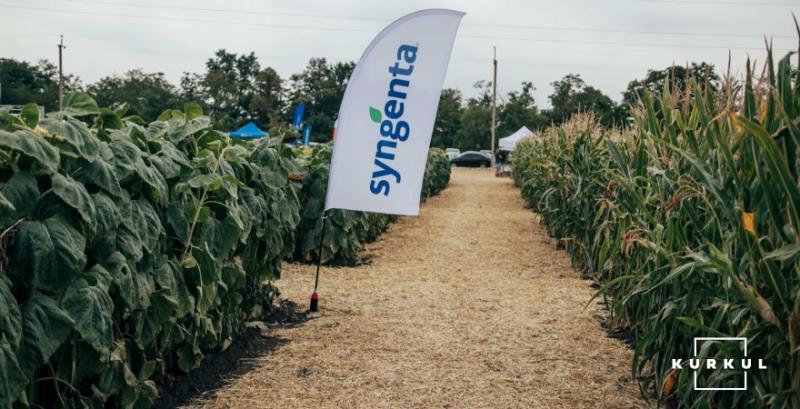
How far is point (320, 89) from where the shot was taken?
231ft

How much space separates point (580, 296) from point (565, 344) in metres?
1.98

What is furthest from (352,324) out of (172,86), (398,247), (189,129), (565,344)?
(172,86)

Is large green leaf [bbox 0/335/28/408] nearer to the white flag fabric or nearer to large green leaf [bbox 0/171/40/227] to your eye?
large green leaf [bbox 0/171/40/227]

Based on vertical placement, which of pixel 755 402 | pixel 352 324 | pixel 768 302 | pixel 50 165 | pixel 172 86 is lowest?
pixel 352 324

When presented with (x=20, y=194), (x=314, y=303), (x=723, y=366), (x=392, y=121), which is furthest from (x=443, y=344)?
(x=20, y=194)

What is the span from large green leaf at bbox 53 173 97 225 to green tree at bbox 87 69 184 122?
5771 centimetres

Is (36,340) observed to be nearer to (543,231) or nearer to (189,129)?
(189,129)

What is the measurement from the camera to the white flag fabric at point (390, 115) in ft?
20.4

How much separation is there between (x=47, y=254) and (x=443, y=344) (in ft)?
11.0

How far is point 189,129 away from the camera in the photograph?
14.0 feet

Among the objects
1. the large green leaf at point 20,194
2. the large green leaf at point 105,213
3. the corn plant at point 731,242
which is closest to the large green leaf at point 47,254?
the large green leaf at point 20,194

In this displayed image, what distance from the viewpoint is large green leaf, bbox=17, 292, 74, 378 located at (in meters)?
2.59

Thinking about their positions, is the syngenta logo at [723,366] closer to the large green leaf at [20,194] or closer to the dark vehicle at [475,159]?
the large green leaf at [20,194]

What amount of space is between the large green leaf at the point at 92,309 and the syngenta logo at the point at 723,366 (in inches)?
97.6
